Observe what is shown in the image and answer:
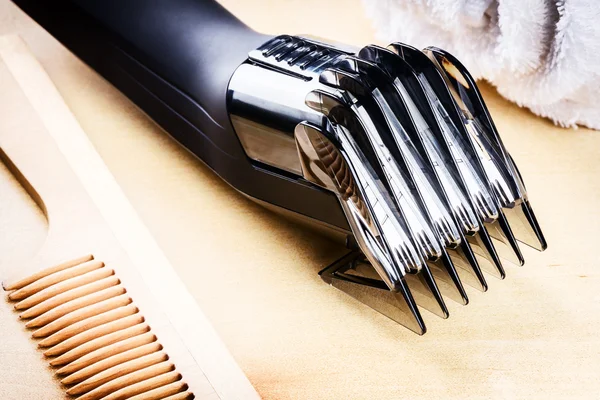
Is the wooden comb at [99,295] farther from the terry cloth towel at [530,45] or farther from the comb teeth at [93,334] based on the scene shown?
the terry cloth towel at [530,45]

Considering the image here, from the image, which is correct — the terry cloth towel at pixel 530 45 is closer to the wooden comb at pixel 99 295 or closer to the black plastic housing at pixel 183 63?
the black plastic housing at pixel 183 63

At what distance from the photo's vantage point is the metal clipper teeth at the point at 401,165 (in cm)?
49

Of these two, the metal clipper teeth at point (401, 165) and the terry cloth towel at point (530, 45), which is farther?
the terry cloth towel at point (530, 45)

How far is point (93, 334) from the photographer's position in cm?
49

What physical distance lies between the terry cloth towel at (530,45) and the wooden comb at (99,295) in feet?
1.14

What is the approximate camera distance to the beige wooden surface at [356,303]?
484mm

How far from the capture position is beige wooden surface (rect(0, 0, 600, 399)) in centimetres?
48

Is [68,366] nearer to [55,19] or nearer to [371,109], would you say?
[371,109]

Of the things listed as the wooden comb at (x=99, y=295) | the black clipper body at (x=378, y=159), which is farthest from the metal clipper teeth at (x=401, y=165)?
the wooden comb at (x=99, y=295)

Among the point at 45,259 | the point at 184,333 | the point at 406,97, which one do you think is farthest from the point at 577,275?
the point at 45,259

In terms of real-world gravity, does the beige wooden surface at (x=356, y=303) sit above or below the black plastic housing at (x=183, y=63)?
below

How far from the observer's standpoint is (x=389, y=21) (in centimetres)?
76

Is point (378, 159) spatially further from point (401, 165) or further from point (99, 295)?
point (99, 295)

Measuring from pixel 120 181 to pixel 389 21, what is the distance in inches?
13.2
